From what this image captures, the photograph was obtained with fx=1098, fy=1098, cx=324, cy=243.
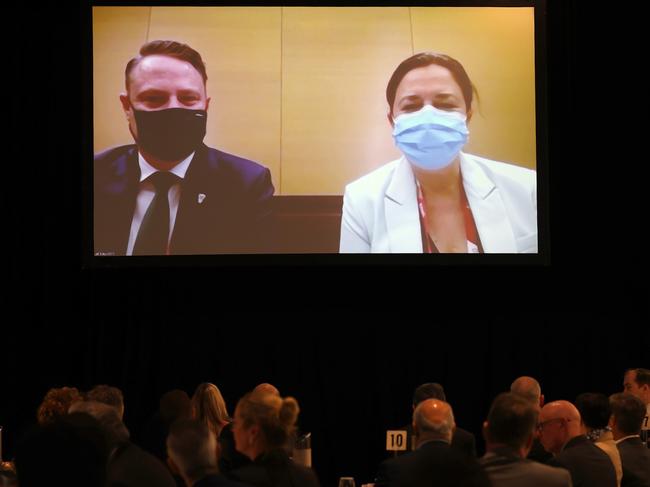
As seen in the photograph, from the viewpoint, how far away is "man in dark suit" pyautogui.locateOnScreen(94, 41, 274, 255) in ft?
26.1

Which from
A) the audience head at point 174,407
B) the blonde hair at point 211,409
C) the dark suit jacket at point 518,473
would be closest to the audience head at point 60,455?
the dark suit jacket at point 518,473

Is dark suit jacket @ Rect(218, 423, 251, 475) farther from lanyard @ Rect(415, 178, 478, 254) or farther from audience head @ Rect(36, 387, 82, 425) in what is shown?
lanyard @ Rect(415, 178, 478, 254)

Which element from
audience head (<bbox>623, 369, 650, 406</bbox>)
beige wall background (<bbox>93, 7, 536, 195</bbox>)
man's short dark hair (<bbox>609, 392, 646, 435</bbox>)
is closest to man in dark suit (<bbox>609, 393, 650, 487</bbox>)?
man's short dark hair (<bbox>609, 392, 646, 435</bbox>)

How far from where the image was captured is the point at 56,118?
833 centimetres

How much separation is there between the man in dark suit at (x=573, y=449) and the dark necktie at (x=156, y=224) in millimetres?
3774

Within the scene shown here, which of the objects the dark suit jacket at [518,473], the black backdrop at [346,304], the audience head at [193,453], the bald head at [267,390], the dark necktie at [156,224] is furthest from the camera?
the black backdrop at [346,304]

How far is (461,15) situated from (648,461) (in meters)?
4.13

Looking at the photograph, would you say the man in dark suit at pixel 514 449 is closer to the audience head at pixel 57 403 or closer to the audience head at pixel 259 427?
the audience head at pixel 259 427

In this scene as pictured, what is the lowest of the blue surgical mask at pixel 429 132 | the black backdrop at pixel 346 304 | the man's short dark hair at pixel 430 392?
the man's short dark hair at pixel 430 392

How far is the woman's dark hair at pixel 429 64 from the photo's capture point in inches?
317

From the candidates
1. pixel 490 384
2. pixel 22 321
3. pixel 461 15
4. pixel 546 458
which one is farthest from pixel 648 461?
pixel 22 321

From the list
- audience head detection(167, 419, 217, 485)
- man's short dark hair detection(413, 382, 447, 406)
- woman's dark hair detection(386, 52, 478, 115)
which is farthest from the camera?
woman's dark hair detection(386, 52, 478, 115)

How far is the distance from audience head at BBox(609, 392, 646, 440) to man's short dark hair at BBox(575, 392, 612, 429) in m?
0.09

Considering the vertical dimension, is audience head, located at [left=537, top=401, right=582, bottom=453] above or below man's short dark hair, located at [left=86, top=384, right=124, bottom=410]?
below
